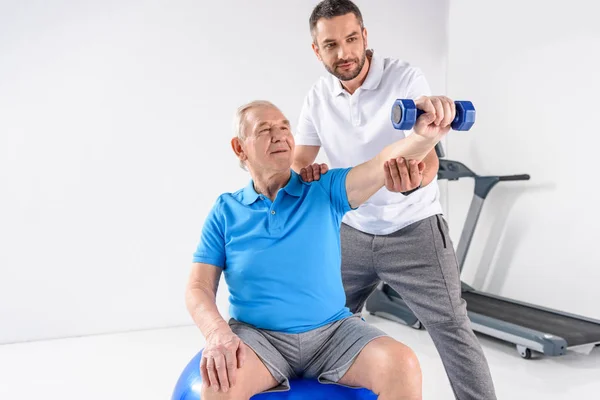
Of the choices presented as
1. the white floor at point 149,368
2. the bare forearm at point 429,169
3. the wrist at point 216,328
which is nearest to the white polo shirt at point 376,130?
the bare forearm at point 429,169

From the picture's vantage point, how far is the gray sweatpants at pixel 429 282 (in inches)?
78.2

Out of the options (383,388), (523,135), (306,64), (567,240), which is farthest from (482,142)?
(383,388)

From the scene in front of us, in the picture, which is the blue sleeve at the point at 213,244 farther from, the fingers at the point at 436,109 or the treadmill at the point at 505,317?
the treadmill at the point at 505,317

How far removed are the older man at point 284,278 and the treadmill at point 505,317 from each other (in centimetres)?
164

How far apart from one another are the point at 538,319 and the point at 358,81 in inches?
74.1

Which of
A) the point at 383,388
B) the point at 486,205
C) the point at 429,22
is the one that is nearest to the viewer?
the point at 383,388

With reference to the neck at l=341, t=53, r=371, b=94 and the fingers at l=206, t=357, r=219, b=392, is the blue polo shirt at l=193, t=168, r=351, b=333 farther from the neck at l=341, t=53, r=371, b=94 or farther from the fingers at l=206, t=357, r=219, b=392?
the neck at l=341, t=53, r=371, b=94

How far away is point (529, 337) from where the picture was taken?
3.13 metres

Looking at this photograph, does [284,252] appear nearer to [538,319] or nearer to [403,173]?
[403,173]

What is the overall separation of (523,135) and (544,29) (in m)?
0.62

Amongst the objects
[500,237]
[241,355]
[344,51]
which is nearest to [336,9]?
[344,51]

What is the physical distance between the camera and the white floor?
284 cm

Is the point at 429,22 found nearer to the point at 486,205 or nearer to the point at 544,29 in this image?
the point at 544,29

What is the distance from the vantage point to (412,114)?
4.81 ft
